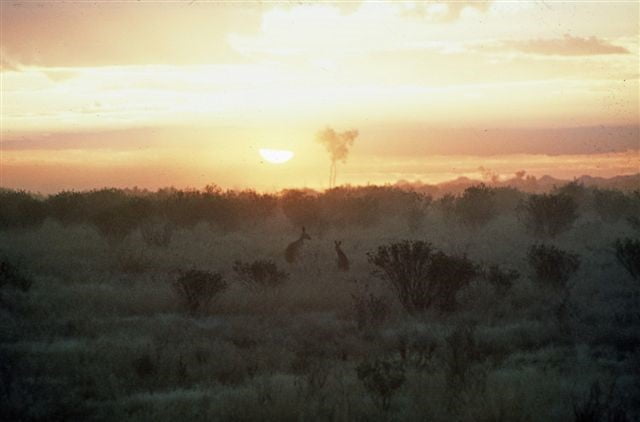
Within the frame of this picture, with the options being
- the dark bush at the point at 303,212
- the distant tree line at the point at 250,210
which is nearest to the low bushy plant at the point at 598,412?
the distant tree line at the point at 250,210

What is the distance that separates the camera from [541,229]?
36.4 meters

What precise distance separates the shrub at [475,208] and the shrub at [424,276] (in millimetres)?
24201

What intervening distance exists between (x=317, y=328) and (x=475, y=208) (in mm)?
29322

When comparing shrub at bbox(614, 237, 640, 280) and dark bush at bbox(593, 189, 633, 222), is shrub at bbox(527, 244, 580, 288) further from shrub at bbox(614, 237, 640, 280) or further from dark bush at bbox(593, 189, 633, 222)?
dark bush at bbox(593, 189, 633, 222)

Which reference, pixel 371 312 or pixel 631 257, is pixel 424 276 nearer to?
pixel 371 312

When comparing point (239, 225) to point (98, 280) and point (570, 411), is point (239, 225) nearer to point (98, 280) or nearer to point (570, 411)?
point (98, 280)

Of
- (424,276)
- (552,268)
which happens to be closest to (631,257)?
(552,268)

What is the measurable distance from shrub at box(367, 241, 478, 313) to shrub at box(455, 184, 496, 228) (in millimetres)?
24201

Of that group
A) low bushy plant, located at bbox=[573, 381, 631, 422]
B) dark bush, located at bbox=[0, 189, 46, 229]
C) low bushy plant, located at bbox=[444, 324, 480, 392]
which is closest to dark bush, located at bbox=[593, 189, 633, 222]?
dark bush, located at bbox=[0, 189, 46, 229]

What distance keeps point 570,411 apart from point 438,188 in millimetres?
108196

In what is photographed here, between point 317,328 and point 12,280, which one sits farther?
point 12,280

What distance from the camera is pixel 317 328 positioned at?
16.8 meters

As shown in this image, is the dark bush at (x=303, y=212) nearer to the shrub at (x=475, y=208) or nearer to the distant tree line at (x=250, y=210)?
the distant tree line at (x=250, y=210)

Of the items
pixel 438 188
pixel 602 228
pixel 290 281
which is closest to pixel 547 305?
pixel 290 281
